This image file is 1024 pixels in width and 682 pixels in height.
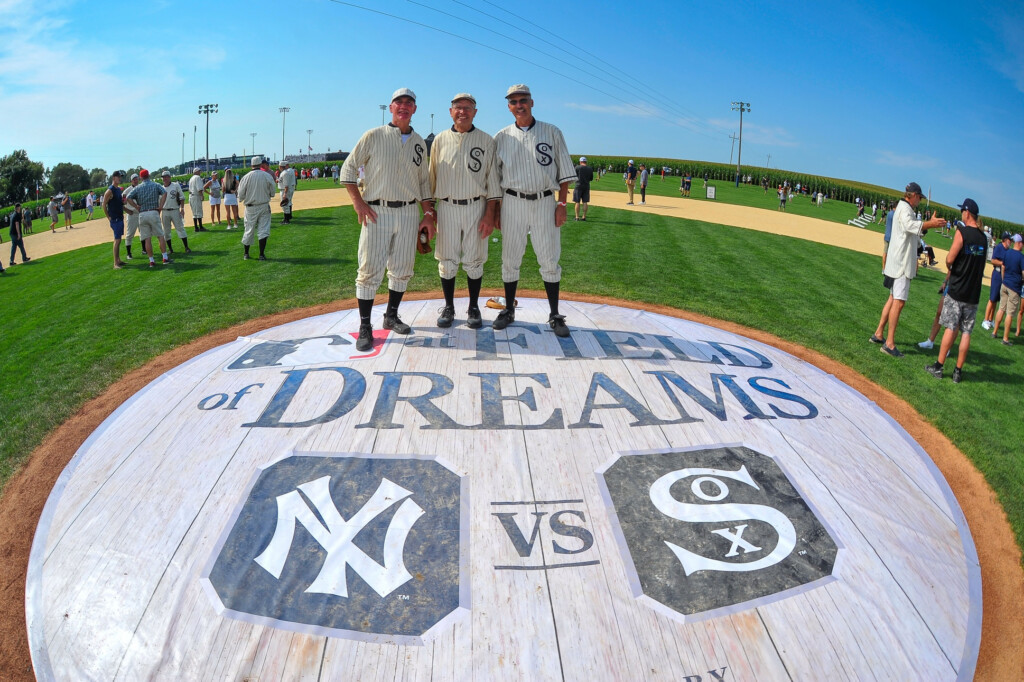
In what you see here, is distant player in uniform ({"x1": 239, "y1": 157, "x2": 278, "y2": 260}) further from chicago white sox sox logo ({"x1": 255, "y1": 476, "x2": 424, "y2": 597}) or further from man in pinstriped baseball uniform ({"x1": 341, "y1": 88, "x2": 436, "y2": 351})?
chicago white sox sox logo ({"x1": 255, "y1": 476, "x2": 424, "y2": 597})

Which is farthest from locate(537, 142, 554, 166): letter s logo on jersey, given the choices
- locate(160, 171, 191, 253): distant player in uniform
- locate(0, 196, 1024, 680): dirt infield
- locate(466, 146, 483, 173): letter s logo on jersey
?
locate(160, 171, 191, 253): distant player in uniform

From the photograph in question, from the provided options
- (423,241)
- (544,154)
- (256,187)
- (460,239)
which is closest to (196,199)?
(256,187)

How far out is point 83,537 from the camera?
391 cm

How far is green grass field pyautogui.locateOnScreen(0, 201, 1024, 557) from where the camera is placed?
6.53 metres

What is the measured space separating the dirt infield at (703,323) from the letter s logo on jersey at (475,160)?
333 cm

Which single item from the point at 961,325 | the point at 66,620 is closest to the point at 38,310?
the point at 66,620

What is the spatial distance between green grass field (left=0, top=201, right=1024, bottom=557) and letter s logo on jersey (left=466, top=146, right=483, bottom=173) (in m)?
4.16

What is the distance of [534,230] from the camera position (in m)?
6.56

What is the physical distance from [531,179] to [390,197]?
62.3 inches

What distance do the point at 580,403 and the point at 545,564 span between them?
1.98 m

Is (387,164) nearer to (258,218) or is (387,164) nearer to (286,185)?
(258,218)

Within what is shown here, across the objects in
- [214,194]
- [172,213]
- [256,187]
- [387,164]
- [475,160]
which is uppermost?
[214,194]

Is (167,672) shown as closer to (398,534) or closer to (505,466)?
(398,534)

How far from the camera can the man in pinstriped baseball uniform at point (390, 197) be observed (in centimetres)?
616
